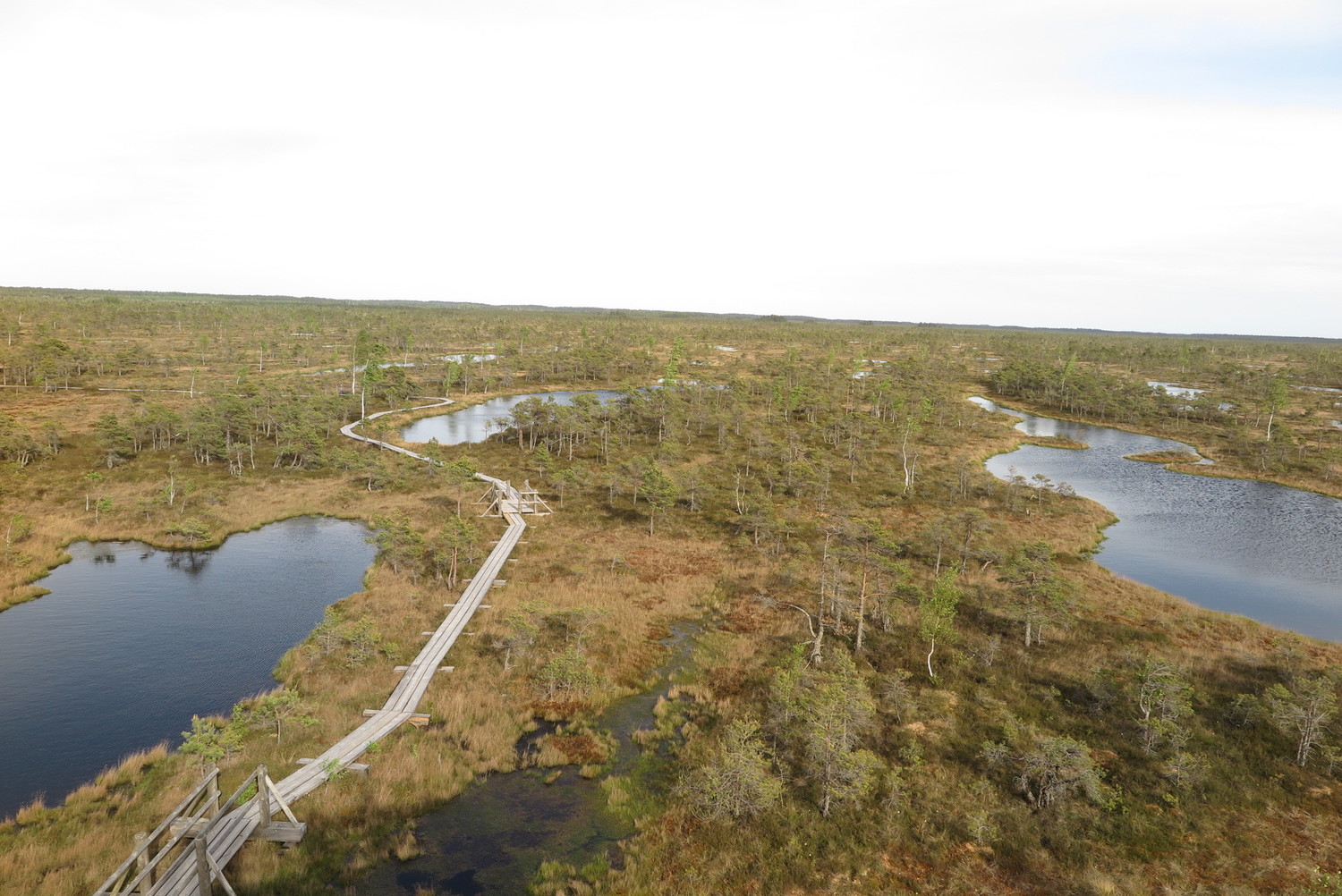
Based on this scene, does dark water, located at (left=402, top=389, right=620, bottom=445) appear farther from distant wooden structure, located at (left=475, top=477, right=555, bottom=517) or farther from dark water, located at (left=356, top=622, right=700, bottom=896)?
dark water, located at (left=356, top=622, right=700, bottom=896)

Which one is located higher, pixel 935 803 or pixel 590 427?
pixel 590 427

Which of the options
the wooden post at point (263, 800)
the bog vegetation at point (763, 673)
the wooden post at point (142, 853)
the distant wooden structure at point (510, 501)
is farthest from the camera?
the distant wooden structure at point (510, 501)

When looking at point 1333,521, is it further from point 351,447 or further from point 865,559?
point 351,447

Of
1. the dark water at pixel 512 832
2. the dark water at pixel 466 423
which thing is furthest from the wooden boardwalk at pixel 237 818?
the dark water at pixel 466 423

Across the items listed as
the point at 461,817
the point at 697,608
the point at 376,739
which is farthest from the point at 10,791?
the point at 697,608

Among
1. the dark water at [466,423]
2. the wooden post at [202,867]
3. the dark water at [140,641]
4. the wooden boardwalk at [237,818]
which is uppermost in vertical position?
the dark water at [466,423]

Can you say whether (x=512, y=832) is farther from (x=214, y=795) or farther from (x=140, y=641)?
(x=140, y=641)

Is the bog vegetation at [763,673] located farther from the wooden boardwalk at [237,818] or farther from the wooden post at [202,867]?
the wooden post at [202,867]

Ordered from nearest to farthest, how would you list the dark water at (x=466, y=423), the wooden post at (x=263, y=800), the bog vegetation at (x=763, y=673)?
the wooden post at (x=263, y=800) < the bog vegetation at (x=763, y=673) < the dark water at (x=466, y=423)
